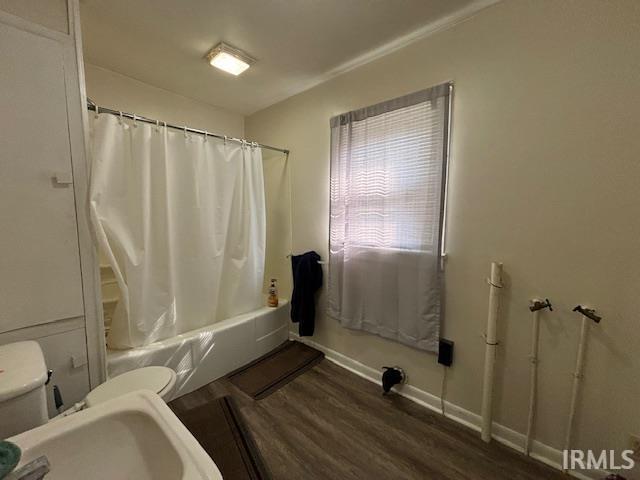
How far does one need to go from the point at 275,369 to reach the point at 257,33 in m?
2.43

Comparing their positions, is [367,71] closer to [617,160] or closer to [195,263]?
[617,160]

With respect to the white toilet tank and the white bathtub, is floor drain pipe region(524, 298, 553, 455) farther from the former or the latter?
the white toilet tank

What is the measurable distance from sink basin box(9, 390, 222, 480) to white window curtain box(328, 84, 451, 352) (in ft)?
4.96

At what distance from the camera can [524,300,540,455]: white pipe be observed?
1364 millimetres

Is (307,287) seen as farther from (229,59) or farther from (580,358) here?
(229,59)

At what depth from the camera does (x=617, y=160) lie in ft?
3.78

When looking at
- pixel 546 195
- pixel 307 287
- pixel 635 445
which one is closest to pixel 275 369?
pixel 307 287

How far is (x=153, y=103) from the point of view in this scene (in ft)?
7.79

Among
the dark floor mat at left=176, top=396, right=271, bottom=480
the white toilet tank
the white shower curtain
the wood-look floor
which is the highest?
the white shower curtain

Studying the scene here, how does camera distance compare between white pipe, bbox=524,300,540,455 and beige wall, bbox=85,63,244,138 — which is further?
beige wall, bbox=85,63,244,138

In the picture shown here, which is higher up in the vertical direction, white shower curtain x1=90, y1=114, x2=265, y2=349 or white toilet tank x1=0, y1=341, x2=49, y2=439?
white shower curtain x1=90, y1=114, x2=265, y2=349

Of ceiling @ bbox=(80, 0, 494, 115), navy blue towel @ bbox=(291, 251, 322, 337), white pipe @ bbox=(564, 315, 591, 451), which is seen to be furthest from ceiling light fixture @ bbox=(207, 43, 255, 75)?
white pipe @ bbox=(564, 315, 591, 451)

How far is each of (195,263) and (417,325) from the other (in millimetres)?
1688

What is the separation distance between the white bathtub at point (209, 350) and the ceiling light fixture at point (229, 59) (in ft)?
6.53
